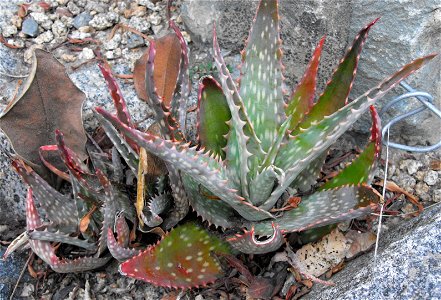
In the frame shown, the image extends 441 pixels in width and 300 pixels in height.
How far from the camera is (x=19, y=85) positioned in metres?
2.13

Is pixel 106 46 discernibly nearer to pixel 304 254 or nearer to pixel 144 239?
pixel 144 239

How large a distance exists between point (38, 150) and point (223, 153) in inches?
24.6

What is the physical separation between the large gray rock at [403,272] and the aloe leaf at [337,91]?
15.4 inches

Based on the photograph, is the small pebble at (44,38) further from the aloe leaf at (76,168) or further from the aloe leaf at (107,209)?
the aloe leaf at (107,209)

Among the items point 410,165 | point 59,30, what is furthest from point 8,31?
point 410,165

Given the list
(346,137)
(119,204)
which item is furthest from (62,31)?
(346,137)

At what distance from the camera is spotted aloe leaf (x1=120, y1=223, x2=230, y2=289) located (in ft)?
5.07

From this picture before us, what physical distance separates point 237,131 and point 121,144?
0.39m

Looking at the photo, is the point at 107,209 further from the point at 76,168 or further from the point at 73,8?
the point at 73,8

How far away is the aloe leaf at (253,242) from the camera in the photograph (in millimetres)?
1450

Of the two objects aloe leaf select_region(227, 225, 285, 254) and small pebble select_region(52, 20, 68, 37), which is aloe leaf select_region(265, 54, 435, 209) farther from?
small pebble select_region(52, 20, 68, 37)

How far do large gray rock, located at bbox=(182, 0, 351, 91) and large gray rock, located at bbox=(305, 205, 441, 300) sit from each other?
2.33 ft

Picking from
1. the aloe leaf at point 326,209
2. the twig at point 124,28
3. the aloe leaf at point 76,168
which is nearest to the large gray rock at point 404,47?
the aloe leaf at point 326,209

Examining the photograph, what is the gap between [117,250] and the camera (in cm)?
159
